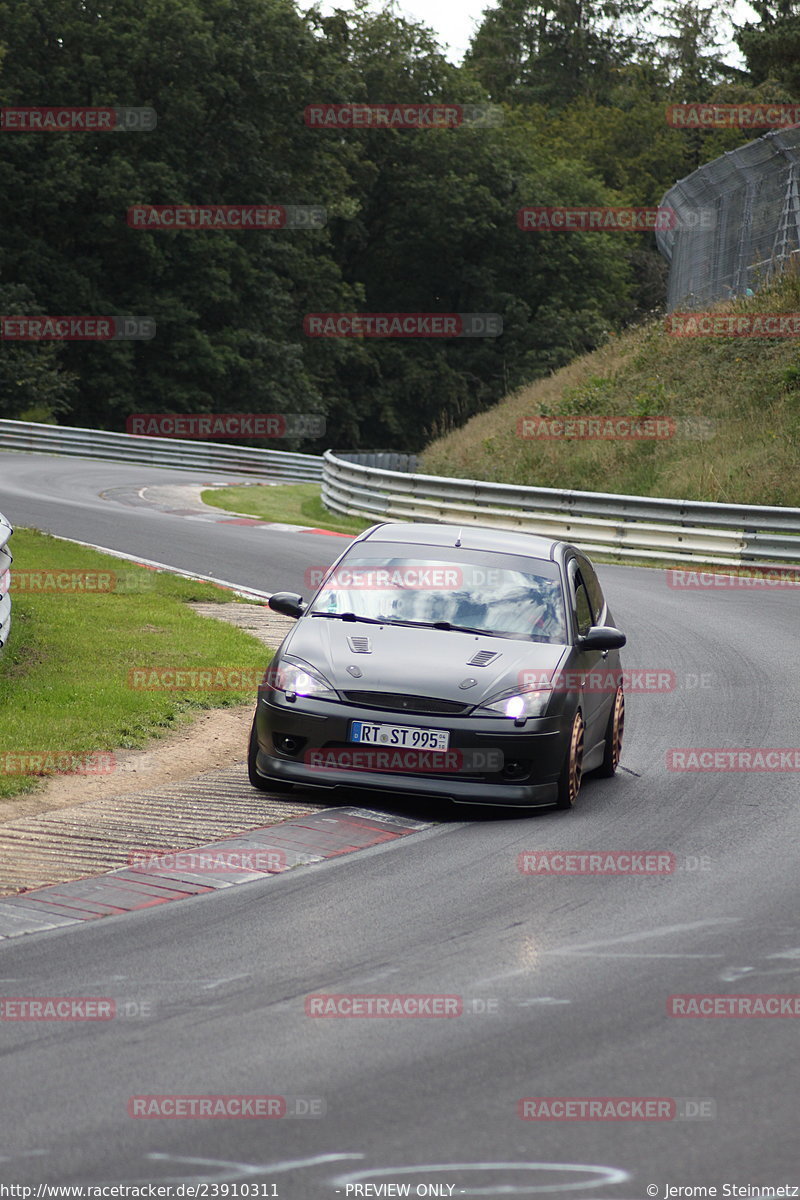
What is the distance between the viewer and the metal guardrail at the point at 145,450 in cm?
4084

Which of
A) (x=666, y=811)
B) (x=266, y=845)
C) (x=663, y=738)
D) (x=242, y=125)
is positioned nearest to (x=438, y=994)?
(x=266, y=845)

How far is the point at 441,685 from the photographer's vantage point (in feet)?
28.2

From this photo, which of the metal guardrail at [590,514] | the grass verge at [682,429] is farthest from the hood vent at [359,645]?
the grass verge at [682,429]

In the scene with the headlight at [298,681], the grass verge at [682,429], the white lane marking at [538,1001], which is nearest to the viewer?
the white lane marking at [538,1001]

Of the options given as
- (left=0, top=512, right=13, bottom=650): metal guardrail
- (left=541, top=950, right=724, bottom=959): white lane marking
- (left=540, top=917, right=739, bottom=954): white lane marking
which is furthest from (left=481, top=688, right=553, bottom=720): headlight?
(left=0, top=512, right=13, bottom=650): metal guardrail

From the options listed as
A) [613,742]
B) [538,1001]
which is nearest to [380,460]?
[613,742]

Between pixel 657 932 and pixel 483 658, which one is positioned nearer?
pixel 657 932

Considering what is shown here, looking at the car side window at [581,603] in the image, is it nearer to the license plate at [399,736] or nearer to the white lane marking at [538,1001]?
the license plate at [399,736]

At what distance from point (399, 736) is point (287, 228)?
52.4 m

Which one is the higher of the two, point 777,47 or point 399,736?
point 777,47

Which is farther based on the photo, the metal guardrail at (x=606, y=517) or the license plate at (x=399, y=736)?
the metal guardrail at (x=606, y=517)

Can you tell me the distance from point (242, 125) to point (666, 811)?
4895cm

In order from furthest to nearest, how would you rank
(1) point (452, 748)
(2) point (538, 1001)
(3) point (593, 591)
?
(3) point (593, 591)
(1) point (452, 748)
(2) point (538, 1001)

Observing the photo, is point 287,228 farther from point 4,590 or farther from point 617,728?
point 617,728
